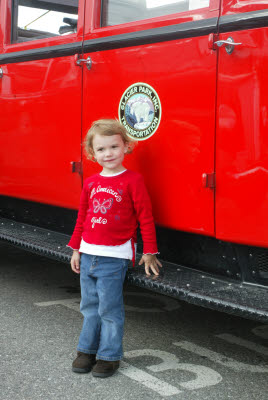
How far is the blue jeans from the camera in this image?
2.57 metres

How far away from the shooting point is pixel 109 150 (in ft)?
8.67

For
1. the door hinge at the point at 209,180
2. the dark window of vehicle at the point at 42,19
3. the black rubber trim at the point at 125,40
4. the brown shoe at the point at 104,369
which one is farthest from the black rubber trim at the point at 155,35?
the brown shoe at the point at 104,369

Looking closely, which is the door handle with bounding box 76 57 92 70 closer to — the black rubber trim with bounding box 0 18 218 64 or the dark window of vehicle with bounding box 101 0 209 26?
the black rubber trim with bounding box 0 18 218 64

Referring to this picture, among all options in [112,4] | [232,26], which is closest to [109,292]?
[232,26]

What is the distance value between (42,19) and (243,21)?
1.61m

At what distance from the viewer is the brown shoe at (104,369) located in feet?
8.34

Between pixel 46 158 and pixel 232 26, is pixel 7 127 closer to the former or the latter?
pixel 46 158

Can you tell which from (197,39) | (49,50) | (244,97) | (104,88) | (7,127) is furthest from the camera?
(7,127)

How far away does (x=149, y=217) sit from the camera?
8.51 ft

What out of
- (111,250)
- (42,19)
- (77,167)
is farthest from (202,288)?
(42,19)

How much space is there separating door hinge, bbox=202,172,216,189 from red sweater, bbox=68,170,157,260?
27cm

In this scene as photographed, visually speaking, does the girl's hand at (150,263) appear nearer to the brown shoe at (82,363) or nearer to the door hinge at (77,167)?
the brown shoe at (82,363)

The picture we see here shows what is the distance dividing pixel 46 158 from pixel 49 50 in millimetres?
601

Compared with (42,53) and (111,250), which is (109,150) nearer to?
(111,250)
